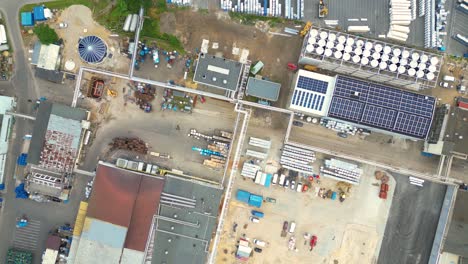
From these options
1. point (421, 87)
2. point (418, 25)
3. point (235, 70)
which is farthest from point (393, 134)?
point (235, 70)

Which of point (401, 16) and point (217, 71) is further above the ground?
point (401, 16)

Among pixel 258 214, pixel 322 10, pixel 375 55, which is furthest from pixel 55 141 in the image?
pixel 375 55

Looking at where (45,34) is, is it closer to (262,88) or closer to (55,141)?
(55,141)

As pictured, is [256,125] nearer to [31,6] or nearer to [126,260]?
[126,260]

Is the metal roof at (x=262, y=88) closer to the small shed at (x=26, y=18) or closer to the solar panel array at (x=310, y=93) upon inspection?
the solar panel array at (x=310, y=93)

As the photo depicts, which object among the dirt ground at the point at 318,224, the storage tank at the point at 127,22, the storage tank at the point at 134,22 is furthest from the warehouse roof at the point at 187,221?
the storage tank at the point at 127,22
